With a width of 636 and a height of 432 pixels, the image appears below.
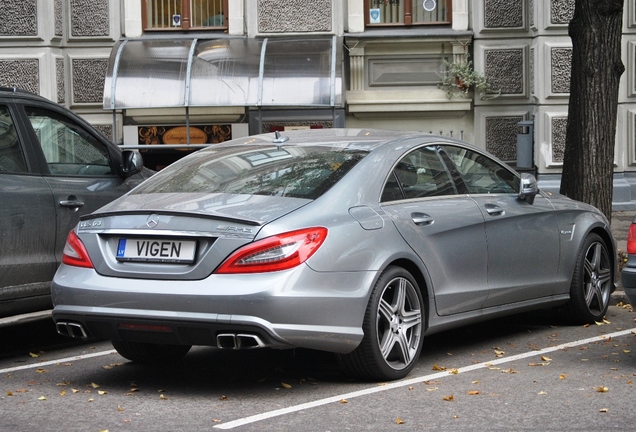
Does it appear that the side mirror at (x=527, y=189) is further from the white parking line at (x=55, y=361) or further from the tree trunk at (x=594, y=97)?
the tree trunk at (x=594, y=97)

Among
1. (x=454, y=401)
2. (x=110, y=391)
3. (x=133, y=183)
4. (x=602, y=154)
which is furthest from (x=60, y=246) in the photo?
(x=602, y=154)

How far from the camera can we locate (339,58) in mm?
15820

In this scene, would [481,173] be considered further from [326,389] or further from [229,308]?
[229,308]

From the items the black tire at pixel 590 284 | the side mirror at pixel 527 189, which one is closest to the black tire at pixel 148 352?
the side mirror at pixel 527 189

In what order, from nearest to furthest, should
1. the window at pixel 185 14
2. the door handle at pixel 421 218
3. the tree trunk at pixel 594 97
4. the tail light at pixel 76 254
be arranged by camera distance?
the tail light at pixel 76 254
the door handle at pixel 421 218
the tree trunk at pixel 594 97
the window at pixel 185 14

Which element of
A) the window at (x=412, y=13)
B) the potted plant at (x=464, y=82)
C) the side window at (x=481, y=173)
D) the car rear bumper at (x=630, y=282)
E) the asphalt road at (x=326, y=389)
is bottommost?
the asphalt road at (x=326, y=389)

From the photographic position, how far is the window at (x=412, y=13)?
663 inches

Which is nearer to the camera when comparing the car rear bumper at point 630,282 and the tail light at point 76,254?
the tail light at point 76,254

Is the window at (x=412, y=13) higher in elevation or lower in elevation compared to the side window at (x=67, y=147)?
higher

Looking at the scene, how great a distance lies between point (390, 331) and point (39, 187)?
2.67m

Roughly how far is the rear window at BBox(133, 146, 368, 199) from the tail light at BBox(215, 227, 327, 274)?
1.50 ft

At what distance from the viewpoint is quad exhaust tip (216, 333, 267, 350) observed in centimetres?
589

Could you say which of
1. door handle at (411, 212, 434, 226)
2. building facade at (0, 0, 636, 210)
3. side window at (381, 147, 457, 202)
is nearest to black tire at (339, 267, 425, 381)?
door handle at (411, 212, 434, 226)

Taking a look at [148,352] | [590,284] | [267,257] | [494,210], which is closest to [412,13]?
[590,284]
